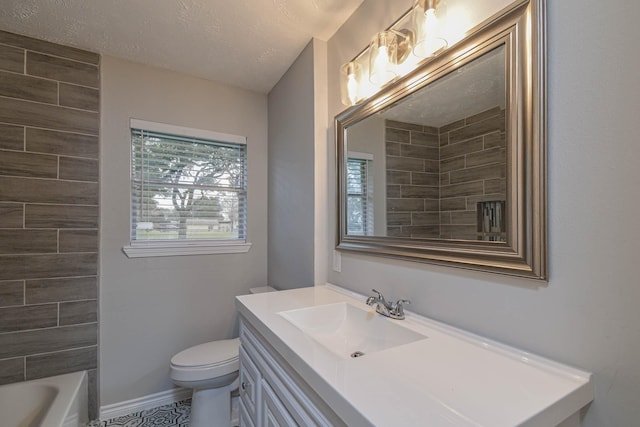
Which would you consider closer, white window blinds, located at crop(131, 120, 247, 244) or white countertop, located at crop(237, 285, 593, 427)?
white countertop, located at crop(237, 285, 593, 427)

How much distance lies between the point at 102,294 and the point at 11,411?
0.69m

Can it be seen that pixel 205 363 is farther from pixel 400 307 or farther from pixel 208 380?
pixel 400 307

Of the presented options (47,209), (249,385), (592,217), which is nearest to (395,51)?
(592,217)

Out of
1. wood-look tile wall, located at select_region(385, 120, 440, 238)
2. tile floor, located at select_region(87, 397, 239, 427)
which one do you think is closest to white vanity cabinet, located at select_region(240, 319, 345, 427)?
wood-look tile wall, located at select_region(385, 120, 440, 238)

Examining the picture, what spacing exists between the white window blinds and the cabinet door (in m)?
1.43

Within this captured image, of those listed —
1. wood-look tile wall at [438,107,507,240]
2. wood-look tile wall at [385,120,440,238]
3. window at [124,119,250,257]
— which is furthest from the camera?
window at [124,119,250,257]

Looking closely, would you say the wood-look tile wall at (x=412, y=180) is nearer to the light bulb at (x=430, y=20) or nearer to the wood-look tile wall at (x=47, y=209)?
the light bulb at (x=430, y=20)

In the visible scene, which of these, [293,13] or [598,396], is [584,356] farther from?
[293,13]

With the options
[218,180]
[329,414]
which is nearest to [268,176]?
[218,180]

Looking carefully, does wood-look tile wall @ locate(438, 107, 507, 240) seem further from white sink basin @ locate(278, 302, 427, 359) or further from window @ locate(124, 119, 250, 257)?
window @ locate(124, 119, 250, 257)

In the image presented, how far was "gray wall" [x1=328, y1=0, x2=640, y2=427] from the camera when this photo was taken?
1.98ft

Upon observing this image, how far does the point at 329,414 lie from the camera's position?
0.67 m

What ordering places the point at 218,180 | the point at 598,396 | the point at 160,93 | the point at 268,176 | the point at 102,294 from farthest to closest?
the point at 268,176 < the point at 218,180 < the point at 160,93 < the point at 102,294 < the point at 598,396

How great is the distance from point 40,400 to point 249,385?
4.60ft
